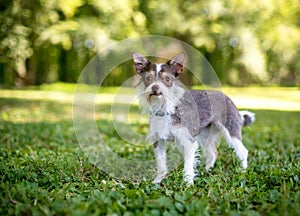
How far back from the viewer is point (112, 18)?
22688mm

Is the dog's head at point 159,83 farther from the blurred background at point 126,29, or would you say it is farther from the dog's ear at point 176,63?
the blurred background at point 126,29

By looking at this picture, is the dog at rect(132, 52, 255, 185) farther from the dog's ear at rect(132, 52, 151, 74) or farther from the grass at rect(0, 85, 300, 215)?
the grass at rect(0, 85, 300, 215)

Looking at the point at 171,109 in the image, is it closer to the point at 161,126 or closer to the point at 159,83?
the point at 161,126

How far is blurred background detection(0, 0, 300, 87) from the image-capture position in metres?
21.6

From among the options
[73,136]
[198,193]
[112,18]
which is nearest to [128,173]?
[198,193]

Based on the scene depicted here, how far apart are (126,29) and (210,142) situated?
19.2 meters

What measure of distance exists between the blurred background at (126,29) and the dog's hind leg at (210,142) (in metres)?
10.5

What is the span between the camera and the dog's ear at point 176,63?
4824 millimetres

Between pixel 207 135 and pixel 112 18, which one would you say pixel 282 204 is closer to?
pixel 207 135

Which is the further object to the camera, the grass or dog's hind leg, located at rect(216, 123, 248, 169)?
dog's hind leg, located at rect(216, 123, 248, 169)

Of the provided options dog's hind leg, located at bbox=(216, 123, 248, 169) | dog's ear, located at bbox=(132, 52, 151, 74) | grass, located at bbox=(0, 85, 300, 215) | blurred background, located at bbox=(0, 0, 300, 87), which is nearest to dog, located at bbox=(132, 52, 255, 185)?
dog's ear, located at bbox=(132, 52, 151, 74)

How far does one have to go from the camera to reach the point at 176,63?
4828 millimetres

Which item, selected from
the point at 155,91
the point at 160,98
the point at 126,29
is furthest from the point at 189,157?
the point at 126,29

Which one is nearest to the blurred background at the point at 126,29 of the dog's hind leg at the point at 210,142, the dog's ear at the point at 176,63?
the dog's hind leg at the point at 210,142
